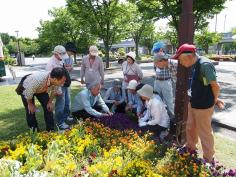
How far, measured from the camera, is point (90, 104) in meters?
6.46

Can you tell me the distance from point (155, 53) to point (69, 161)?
10.4ft

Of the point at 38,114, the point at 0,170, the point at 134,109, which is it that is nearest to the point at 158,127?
the point at 134,109

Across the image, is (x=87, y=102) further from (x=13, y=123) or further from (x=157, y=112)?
(x=13, y=123)

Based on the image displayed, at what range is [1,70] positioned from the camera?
53.4ft

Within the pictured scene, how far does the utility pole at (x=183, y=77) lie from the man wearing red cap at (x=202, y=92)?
0.67m

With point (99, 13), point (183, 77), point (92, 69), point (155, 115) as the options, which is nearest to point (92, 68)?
point (92, 69)

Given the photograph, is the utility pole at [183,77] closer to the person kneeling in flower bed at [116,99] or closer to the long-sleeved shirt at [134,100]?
the long-sleeved shirt at [134,100]

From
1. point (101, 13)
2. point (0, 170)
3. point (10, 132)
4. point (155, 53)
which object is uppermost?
point (101, 13)

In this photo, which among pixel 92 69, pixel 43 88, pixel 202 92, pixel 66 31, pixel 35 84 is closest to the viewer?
pixel 202 92

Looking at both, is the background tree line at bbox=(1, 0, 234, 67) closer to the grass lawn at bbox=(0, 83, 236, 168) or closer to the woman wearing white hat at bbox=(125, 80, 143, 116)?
the woman wearing white hat at bbox=(125, 80, 143, 116)

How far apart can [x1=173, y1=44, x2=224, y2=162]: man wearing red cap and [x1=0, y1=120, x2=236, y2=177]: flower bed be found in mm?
474

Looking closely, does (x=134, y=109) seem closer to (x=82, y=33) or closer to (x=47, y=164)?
(x=47, y=164)

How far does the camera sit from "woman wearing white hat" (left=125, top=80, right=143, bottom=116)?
640 cm

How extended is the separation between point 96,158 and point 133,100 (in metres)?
3.11
